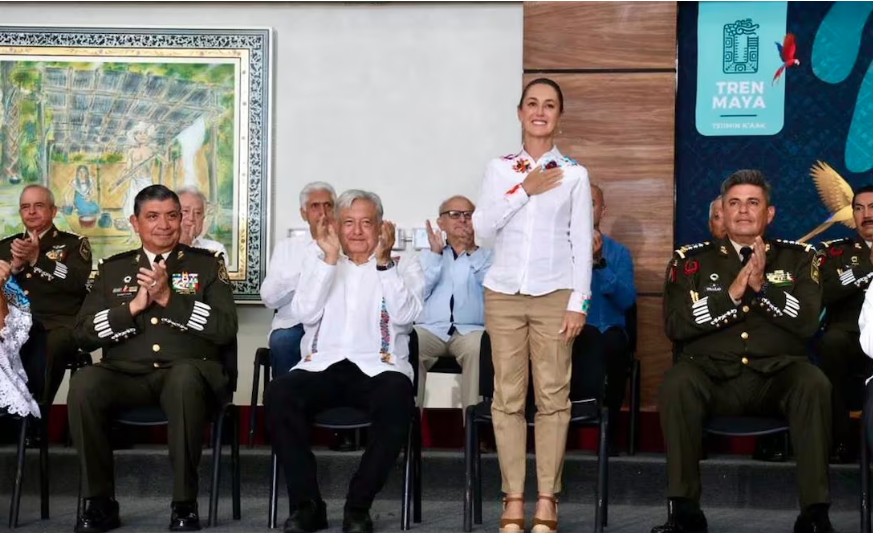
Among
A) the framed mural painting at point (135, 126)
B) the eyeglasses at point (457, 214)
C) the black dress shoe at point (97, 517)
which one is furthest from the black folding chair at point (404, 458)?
the framed mural painting at point (135, 126)

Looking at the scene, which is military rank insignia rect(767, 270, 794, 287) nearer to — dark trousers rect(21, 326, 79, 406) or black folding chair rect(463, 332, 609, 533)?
black folding chair rect(463, 332, 609, 533)

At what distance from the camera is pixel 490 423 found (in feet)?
14.9

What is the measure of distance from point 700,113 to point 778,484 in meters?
2.10

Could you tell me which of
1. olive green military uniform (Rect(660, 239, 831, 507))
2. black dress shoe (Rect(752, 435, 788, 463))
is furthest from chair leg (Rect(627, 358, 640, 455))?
olive green military uniform (Rect(660, 239, 831, 507))

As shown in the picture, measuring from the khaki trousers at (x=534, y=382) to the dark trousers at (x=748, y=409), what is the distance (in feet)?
1.22

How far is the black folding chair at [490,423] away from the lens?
173 inches

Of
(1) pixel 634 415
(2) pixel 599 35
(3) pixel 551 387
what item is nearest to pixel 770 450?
(1) pixel 634 415

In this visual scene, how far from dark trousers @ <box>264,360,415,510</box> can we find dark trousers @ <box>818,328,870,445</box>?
1727mm

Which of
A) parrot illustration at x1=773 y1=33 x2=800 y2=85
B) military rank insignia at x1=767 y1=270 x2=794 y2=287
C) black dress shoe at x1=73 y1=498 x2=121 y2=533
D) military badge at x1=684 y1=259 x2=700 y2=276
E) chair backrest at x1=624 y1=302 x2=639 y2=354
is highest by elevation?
parrot illustration at x1=773 y1=33 x2=800 y2=85

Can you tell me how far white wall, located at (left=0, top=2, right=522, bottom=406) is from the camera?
6547 mm

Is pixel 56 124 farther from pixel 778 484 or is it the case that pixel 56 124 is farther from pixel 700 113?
pixel 778 484

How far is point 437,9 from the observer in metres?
6.57

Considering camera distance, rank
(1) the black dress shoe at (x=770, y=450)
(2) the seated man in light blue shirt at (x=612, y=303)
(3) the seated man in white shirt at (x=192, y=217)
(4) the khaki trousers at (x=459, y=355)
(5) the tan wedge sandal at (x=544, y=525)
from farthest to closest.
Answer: (3) the seated man in white shirt at (x=192, y=217), (4) the khaki trousers at (x=459, y=355), (2) the seated man in light blue shirt at (x=612, y=303), (1) the black dress shoe at (x=770, y=450), (5) the tan wedge sandal at (x=544, y=525)

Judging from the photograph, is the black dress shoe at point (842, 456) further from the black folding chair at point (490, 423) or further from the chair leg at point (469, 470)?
the chair leg at point (469, 470)
